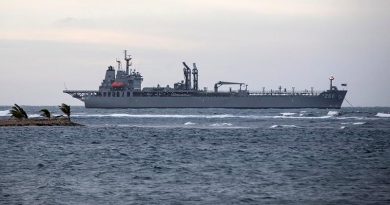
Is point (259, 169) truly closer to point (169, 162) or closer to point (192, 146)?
point (169, 162)

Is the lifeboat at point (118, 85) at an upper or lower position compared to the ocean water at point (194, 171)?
upper

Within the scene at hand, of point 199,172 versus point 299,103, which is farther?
point 299,103

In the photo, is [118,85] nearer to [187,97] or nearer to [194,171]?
[187,97]

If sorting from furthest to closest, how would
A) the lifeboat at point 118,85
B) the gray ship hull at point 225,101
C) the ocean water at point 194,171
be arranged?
the lifeboat at point 118,85 < the gray ship hull at point 225,101 < the ocean water at point 194,171

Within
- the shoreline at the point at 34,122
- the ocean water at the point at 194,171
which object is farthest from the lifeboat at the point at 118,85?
the ocean water at the point at 194,171

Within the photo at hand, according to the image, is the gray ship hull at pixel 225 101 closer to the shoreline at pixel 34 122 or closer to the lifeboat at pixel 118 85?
the lifeboat at pixel 118 85

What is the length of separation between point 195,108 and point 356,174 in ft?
503

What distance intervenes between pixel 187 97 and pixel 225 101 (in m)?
9.28

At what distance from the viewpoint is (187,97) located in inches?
7136

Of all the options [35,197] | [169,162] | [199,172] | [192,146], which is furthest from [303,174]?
[192,146]

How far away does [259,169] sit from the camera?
34.0 meters

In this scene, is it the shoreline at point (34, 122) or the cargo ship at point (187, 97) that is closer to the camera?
the shoreline at point (34, 122)

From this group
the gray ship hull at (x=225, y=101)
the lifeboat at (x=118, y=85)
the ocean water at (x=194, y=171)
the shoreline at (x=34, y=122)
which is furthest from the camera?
the lifeboat at (x=118, y=85)

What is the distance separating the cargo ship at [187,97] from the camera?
178 meters
